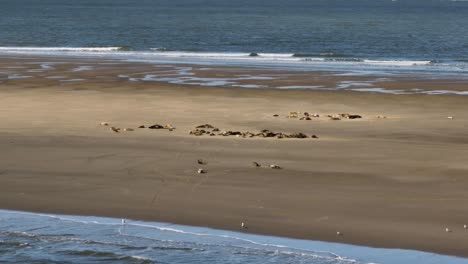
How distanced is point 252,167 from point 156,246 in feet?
11.5

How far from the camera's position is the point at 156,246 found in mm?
9367

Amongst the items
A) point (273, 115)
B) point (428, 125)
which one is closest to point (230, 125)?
point (273, 115)

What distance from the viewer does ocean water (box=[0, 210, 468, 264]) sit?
8.84 meters

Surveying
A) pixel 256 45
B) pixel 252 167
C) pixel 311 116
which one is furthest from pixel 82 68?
pixel 256 45

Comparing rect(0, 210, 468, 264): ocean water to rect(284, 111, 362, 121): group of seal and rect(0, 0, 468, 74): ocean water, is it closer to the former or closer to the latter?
rect(284, 111, 362, 121): group of seal

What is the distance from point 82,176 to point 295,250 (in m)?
3.96

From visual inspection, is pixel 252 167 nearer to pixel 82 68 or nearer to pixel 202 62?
pixel 82 68

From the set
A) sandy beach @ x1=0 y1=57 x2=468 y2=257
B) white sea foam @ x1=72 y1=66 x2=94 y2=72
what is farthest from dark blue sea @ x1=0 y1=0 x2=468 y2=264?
white sea foam @ x1=72 y1=66 x2=94 y2=72

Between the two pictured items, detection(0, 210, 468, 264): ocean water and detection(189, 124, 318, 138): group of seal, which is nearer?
detection(0, 210, 468, 264): ocean water

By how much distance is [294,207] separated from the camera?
10508 mm

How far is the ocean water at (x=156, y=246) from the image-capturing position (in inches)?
348

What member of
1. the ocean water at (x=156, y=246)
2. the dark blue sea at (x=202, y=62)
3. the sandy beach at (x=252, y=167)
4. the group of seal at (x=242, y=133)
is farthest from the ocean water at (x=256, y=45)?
the ocean water at (x=156, y=246)

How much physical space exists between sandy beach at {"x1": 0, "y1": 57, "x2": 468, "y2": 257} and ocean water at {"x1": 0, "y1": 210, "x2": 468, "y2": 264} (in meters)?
0.24

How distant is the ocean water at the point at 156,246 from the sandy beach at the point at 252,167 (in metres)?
0.24
